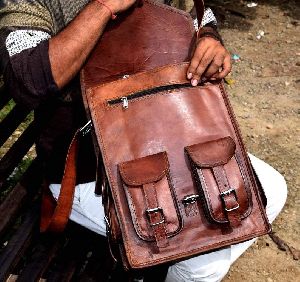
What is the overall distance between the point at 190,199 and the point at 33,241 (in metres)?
1.04

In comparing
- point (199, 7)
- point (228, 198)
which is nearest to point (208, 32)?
point (199, 7)

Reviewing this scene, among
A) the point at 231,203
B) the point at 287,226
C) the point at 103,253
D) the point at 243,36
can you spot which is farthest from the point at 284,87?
the point at 231,203

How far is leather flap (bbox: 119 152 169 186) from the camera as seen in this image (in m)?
2.04

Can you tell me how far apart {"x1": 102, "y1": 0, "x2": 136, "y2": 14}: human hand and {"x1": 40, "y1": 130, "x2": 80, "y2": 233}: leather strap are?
0.54m

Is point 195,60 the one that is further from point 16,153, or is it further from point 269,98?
point 269,98

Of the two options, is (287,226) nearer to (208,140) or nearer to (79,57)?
(208,140)

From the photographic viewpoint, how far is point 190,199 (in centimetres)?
208

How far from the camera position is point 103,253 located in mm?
2824

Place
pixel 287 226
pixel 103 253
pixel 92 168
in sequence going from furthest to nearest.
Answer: pixel 287 226 < pixel 103 253 < pixel 92 168

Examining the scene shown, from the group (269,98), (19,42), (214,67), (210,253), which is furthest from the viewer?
(269,98)

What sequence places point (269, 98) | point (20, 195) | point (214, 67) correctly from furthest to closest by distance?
1. point (269, 98)
2. point (20, 195)
3. point (214, 67)

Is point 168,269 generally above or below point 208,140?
below

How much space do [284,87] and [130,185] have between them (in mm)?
3738

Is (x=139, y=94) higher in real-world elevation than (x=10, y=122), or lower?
higher
